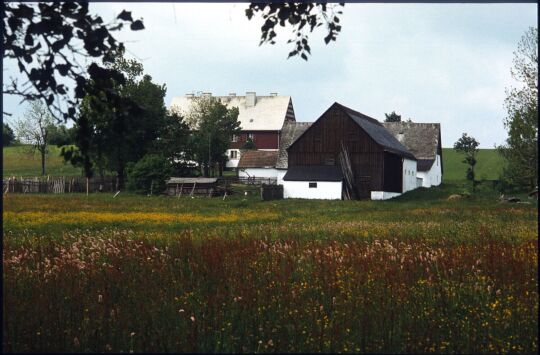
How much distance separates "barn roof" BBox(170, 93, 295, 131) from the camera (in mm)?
82500

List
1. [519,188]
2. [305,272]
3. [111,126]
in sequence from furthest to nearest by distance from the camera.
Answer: [519,188], [305,272], [111,126]

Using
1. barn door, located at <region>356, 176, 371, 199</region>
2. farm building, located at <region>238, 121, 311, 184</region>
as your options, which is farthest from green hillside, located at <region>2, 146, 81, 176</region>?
barn door, located at <region>356, 176, 371, 199</region>

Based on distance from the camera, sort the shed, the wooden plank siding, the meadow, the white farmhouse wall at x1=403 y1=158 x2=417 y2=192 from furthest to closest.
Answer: the white farmhouse wall at x1=403 y1=158 x2=417 y2=192, the shed, the wooden plank siding, the meadow

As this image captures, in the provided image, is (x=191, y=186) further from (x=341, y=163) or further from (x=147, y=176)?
(x=341, y=163)

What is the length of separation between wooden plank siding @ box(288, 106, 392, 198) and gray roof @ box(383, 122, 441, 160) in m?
16.4

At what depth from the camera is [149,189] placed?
1982 inches

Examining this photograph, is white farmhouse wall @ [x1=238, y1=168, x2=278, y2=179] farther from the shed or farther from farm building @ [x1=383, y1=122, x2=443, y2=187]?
the shed

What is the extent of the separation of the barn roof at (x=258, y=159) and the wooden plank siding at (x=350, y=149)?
1696cm

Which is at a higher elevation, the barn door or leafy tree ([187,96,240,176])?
leafy tree ([187,96,240,176])

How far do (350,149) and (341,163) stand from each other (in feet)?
4.60

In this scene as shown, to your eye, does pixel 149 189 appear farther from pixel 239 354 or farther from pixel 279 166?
pixel 239 354

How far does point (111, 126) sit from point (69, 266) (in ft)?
12.6

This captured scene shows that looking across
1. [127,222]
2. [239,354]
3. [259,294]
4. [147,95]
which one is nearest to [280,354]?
[239,354]

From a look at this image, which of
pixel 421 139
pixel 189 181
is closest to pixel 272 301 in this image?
pixel 189 181
